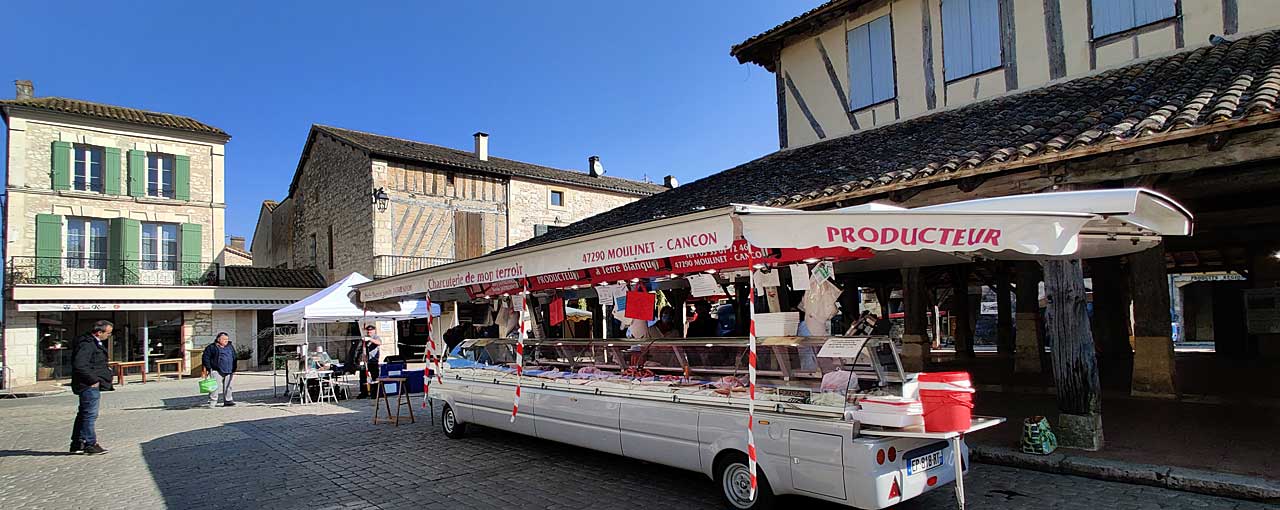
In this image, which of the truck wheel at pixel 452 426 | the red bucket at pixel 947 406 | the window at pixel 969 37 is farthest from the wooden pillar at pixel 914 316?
the red bucket at pixel 947 406

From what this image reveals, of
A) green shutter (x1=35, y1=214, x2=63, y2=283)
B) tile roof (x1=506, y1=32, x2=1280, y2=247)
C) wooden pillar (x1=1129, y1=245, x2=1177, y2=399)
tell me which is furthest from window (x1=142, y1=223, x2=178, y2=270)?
wooden pillar (x1=1129, y1=245, x2=1177, y2=399)

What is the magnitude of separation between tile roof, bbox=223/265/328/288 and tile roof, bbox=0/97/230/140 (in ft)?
15.5

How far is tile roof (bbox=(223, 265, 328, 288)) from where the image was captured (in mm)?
22859

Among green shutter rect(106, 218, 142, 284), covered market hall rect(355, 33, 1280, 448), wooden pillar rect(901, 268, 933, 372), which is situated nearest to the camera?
covered market hall rect(355, 33, 1280, 448)

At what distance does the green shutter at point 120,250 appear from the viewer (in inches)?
806

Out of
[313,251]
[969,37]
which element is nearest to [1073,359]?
[969,37]

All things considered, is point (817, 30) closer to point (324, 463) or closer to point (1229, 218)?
point (1229, 218)

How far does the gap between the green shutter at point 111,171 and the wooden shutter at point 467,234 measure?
10.0 m

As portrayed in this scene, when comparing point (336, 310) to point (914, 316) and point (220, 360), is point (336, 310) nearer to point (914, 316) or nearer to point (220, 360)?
point (220, 360)

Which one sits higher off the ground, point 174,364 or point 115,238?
point 115,238

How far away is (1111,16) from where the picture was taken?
8758mm

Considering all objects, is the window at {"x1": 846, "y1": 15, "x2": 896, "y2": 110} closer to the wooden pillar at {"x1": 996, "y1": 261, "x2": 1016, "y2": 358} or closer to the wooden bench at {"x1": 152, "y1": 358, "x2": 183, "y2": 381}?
the wooden pillar at {"x1": 996, "y1": 261, "x2": 1016, "y2": 358}

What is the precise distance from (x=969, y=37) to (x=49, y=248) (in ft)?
79.1

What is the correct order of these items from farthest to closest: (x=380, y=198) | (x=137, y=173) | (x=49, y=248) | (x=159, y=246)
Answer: (x=380, y=198) → (x=159, y=246) → (x=137, y=173) → (x=49, y=248)
